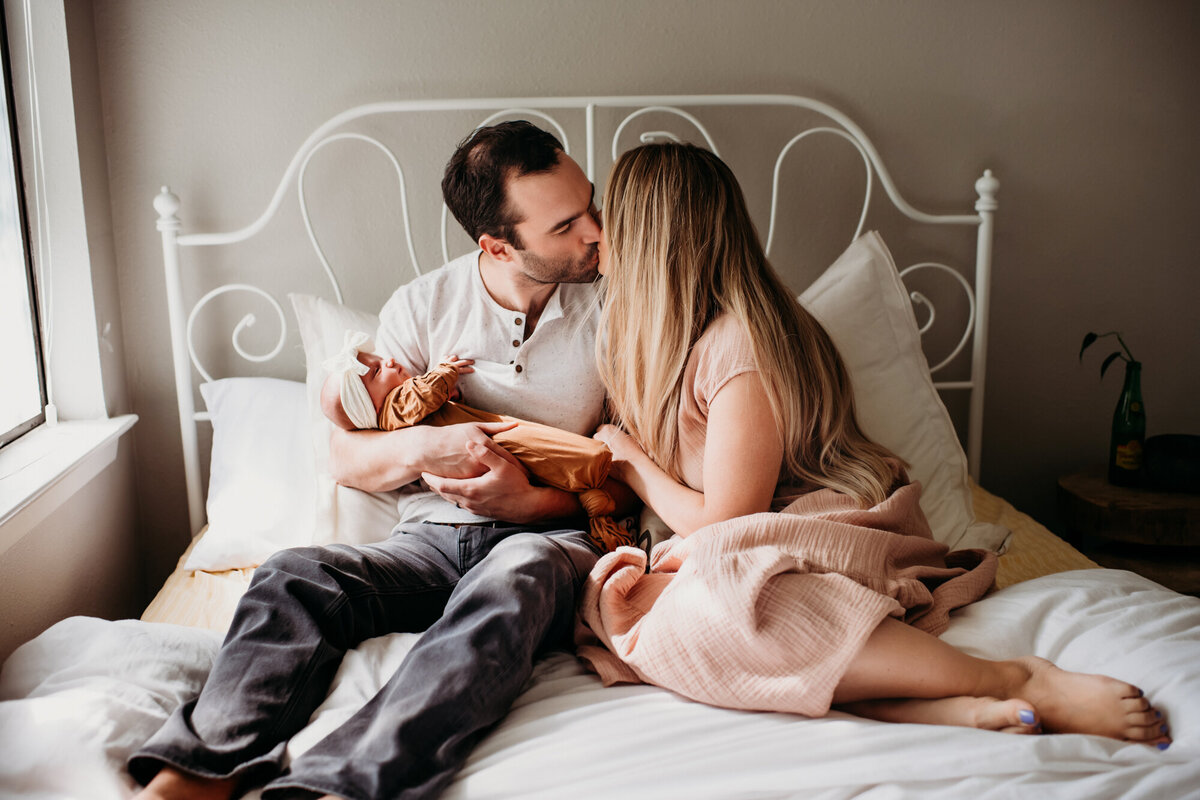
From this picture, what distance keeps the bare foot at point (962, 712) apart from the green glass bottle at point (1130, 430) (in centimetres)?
129

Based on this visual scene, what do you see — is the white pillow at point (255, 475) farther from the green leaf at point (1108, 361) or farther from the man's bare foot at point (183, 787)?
the green leaf at point (1108, 361)

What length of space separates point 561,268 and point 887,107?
1084mm

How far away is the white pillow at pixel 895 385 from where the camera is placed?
1787 millimetres

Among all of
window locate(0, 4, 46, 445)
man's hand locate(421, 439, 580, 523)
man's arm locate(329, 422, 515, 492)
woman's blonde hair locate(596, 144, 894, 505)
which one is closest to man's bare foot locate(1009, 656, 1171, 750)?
woman's blonde hair locate(596, 144, 894, 505)

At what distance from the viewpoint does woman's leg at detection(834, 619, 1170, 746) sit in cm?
104

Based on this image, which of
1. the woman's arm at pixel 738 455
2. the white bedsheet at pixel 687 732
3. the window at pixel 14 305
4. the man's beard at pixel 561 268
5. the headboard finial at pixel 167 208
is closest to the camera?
the white bedsheet at pixel 687 732

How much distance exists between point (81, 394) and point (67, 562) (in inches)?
16.6

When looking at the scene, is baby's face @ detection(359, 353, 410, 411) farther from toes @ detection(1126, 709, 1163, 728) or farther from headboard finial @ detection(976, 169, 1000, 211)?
headboard finial @ detection(976, 169, 1000, 211)

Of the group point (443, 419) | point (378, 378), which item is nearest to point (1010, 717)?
point (443, 419)

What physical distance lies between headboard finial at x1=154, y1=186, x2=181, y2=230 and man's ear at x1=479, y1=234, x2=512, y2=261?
30.2 inches

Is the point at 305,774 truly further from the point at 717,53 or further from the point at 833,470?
the point at 717,53

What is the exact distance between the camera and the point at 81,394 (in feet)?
6.46

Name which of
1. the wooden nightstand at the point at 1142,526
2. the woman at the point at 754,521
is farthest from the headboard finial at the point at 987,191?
the woman at the point at 754,521

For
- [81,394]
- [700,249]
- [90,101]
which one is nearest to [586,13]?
[700,249]
